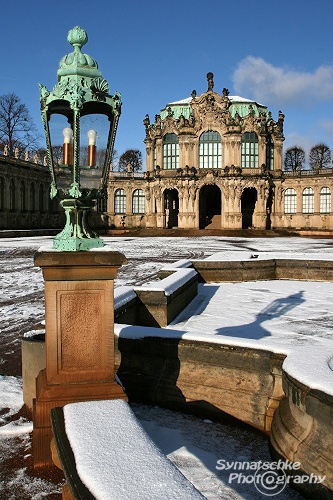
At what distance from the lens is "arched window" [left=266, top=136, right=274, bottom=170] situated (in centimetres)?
6012

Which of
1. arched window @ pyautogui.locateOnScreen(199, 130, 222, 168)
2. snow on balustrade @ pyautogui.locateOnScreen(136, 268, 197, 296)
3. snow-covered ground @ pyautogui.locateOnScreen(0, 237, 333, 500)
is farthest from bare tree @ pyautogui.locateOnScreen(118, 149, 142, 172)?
snow on balustrade @ pyautogui.locateOnScreen(136, 268, 197, 296)

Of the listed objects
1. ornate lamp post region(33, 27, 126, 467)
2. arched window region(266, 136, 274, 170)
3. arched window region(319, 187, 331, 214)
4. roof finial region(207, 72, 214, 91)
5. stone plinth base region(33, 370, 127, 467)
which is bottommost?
stone plinth base region(33, 370, 127, 467)

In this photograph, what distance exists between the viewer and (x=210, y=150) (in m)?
59.2

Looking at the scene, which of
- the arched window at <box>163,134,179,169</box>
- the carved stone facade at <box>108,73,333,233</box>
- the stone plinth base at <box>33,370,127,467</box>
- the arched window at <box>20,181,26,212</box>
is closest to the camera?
the stone plinth base at <box>33,370,127,467</box>

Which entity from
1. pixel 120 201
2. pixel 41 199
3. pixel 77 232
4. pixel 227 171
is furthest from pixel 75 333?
pixel 120 201

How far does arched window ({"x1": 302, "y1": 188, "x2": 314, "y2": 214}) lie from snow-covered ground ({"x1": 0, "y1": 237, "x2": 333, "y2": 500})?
44.8 meters

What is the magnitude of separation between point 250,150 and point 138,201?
16.5 meters

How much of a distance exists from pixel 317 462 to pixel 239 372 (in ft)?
5.05

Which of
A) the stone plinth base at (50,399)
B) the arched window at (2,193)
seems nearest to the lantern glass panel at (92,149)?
the stone plinth base at (50,399)

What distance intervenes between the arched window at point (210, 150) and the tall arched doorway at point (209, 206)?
A: 10.7 feet

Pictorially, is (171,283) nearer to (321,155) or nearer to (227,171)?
(227,171)

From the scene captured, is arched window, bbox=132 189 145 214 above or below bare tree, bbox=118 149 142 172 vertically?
below

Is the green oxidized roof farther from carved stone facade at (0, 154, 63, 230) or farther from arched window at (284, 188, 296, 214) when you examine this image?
carved stone facade at (0, 154, 63, 230)

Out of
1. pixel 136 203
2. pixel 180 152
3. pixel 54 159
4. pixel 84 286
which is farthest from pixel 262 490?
pixel 136 203
